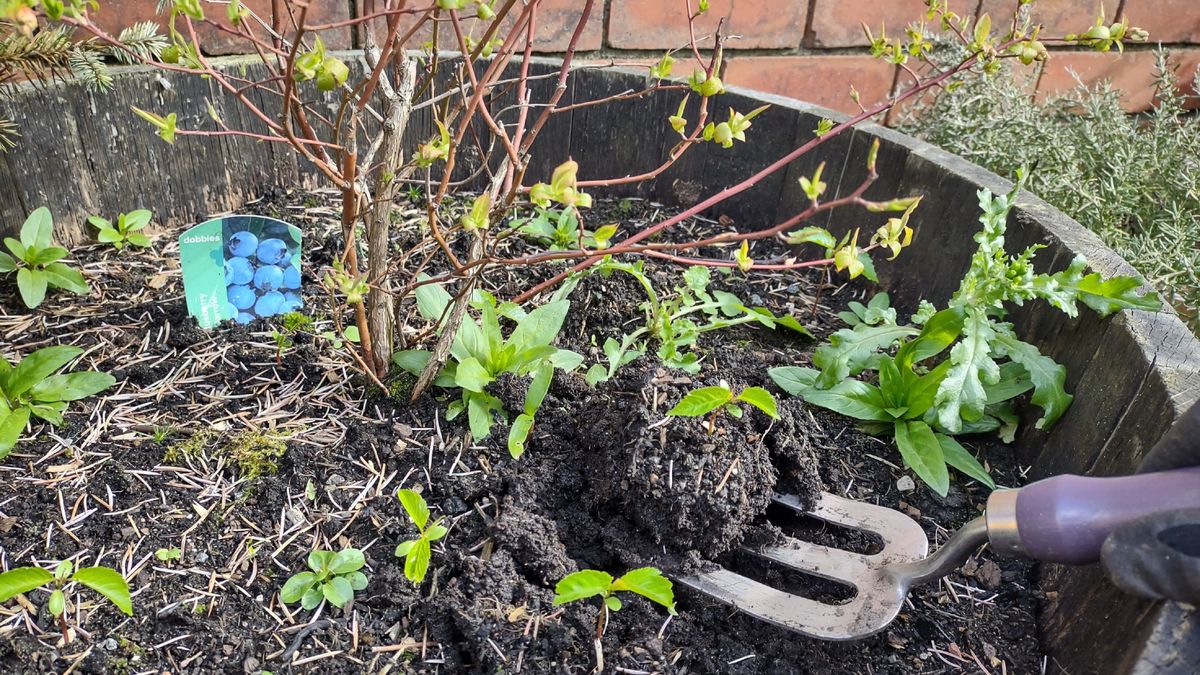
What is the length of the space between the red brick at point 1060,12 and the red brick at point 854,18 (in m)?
0.33

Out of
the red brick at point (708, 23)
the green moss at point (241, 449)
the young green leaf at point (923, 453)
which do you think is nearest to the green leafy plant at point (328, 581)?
the green moss at point (241, 449)

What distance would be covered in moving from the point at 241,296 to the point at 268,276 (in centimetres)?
6

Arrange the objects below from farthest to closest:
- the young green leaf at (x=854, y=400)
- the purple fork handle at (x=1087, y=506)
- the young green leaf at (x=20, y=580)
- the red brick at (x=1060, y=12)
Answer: the red brick at (x=1060, y=12) < the young green leaf at (x=854, y=400) < the young green leaf at (x=20, y=580) < the purple fork handle at (x=1087, y=506)

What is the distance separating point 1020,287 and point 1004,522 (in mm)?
539

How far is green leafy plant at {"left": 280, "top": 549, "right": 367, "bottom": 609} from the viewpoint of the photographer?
1.21 m

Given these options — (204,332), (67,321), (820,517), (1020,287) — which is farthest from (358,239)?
(1020,287)

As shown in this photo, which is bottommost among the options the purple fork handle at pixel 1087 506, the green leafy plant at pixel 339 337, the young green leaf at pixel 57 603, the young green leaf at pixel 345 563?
the young green leaf at pixel 345 563

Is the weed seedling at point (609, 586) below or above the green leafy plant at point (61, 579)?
above

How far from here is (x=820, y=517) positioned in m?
1.38

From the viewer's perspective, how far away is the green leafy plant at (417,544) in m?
1.18

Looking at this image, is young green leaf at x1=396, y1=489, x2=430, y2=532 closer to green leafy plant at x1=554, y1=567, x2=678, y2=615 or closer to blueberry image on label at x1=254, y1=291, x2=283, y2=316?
green leafy plant at x1=554, y1=567, x2=678, y2=615

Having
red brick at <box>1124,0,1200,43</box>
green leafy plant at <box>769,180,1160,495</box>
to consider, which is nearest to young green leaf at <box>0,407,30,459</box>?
green leafy plant at <box>769,180,1160,495</box>

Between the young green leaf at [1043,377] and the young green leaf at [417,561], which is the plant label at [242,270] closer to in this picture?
the young green leaf at [417,561]

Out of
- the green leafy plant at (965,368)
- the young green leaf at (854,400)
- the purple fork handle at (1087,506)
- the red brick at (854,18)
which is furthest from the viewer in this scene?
the red brick at (854,18)
